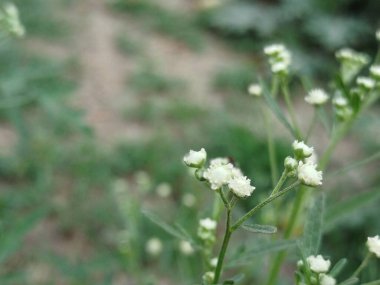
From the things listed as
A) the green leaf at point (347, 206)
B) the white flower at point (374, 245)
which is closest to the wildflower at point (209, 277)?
the white flower at point (374, 245)

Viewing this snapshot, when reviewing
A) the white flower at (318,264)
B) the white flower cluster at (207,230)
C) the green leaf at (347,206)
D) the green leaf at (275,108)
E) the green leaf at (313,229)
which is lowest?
the white flower at (318,264)

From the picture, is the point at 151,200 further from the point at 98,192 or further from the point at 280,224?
the point at 280,224

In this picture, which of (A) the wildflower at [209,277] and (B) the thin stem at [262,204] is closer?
(B) the thin stem at [262,204]

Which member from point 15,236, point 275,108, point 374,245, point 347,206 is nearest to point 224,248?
point 374,245

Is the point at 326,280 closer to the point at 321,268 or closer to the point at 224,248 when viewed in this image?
the point at 321,268

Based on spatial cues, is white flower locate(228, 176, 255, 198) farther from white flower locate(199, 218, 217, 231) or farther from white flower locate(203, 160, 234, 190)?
white flower locate(199, 218, 217, 231)

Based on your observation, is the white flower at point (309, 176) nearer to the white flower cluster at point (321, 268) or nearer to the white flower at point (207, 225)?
the white flower cluster at point (321, 268)
